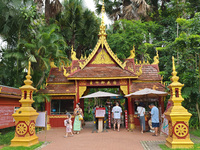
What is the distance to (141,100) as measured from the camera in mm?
12297

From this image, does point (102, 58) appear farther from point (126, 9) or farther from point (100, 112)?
point (126, 9)

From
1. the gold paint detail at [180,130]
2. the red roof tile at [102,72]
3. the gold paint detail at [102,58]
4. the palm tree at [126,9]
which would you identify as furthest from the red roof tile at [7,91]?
the palm tree at [126,9]

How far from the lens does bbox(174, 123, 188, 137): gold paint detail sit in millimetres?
6468

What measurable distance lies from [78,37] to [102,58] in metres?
8.69

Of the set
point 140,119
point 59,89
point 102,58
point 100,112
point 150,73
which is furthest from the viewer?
point 102,58

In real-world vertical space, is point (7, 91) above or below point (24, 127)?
above

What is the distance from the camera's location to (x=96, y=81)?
12.8m

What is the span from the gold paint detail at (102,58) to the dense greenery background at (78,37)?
7.73 feet

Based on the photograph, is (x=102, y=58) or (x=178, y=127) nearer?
(x=178, y=127)

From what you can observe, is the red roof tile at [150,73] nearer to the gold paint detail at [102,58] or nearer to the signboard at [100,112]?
the gold paint detail at [102,58]

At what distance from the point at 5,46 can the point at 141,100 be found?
9926mm

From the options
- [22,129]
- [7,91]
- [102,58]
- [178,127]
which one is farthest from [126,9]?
[22,129]

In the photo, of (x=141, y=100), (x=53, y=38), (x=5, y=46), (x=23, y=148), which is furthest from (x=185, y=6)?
(x=23, y=148)

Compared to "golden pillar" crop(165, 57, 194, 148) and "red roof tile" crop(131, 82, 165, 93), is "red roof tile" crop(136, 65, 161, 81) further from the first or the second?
"golden pillar" crop(165, 57, 194, 148)
